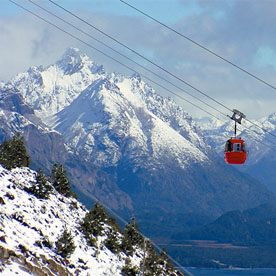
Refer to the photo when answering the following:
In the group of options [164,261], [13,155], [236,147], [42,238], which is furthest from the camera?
[164,261]

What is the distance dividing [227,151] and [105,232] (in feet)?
168

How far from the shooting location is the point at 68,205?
125188 mm

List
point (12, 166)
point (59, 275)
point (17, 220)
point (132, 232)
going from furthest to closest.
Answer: point (132, 232) → point (12, 166) → point (17, 220) → point (59, 275)

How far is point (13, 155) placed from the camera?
4902 inches

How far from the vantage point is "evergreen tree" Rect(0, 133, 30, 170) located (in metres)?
120

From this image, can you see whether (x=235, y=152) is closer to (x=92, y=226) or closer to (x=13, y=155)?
(x=92, y=226)

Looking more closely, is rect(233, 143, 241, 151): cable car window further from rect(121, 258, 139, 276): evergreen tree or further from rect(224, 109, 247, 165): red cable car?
rect(121, 258, 139, 276): evergreen tree

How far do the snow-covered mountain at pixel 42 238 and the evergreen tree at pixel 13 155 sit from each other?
1518 mm

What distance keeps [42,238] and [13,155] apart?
31.8 m

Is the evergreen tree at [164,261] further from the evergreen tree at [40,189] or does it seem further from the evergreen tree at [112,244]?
the evergreen tree at [40,189]

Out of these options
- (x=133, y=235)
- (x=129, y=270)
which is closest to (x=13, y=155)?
(x=133, y=235)

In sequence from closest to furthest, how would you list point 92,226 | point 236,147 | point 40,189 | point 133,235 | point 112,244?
point 236,147
point 40,189
point 112,244
point 92,226
point 133,235

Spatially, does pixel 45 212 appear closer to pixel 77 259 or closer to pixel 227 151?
pixel 77 259

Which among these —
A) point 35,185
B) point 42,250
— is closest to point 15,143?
point 35,185
